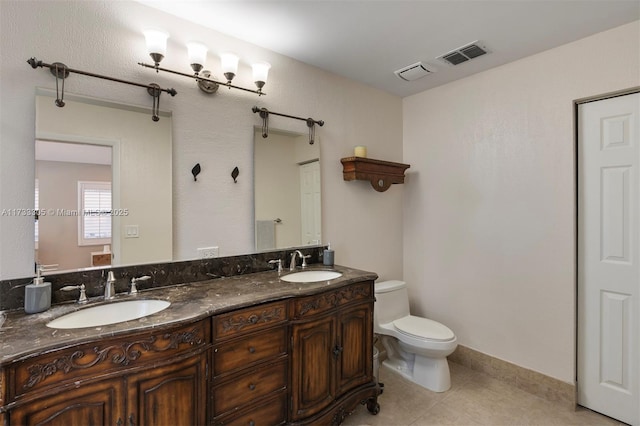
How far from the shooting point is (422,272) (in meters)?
3.08

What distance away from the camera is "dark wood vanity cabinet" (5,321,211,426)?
1011 mm

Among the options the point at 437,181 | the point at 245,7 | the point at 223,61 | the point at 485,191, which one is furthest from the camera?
the point at 437,181

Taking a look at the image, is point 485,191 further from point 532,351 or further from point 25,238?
point 25,238

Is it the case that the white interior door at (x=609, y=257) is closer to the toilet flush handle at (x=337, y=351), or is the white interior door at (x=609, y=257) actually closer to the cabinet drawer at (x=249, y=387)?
the toilet flush handle at (x=337, y=351)

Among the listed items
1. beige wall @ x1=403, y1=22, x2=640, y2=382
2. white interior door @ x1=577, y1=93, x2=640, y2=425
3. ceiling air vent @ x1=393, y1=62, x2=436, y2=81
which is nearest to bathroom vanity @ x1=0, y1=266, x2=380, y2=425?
beige wall @ x1=403, y1=22, x2=640, y2=382

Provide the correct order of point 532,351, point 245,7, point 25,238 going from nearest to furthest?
1. point 25,238
2. point 245,7
3. point 532,351

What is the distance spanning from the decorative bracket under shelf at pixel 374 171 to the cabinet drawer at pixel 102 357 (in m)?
1.71

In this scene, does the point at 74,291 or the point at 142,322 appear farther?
the point at 74,291

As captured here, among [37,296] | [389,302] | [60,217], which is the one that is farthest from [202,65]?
[389,302]

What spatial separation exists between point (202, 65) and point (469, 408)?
2.85 metres

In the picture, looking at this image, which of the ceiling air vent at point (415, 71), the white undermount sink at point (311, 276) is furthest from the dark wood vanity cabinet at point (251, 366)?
the ceiling air vent at point (415, 71)

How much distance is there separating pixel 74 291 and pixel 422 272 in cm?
272

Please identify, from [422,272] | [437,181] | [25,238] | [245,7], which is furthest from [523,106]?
[25,238]

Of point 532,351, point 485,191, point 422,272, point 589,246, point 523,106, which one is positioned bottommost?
point 532,351
